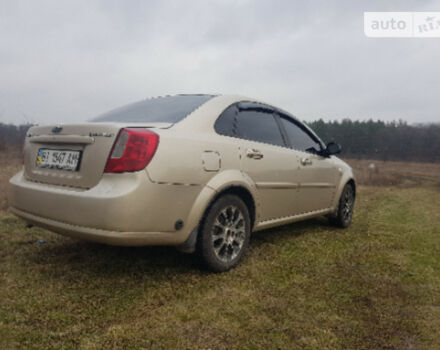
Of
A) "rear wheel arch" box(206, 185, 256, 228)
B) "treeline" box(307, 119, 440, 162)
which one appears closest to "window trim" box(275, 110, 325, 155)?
"rear wheel arch" box(206, 185, 256, 228)

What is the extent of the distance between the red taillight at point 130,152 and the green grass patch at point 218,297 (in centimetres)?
91

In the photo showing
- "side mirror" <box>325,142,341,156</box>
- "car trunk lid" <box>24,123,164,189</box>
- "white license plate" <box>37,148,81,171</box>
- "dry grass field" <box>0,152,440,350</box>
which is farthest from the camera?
"side mirror" <box>325,142,341,156</box>

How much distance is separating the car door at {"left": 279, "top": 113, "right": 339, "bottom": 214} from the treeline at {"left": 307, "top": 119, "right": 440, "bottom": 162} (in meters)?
56.8

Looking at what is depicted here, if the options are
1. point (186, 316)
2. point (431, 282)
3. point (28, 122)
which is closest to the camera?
point (186, 316)

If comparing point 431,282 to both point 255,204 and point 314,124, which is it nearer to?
point 255,204

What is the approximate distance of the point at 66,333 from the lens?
2.04 metres

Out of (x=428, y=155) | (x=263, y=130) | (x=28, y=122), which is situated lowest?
(x=428, y=155)

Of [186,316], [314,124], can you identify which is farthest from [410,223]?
[314,124]

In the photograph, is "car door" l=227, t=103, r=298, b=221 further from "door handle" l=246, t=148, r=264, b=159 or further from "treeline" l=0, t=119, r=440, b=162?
"treeline" l=0, t=119, r=440, b=162

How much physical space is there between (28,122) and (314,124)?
239ft

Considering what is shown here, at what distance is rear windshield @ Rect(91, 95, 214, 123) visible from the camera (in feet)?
9.61

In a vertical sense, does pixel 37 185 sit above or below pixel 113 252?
above

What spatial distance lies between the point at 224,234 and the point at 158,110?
3.98 feet

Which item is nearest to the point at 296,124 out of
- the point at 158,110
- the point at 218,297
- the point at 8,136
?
the point at 158,110
